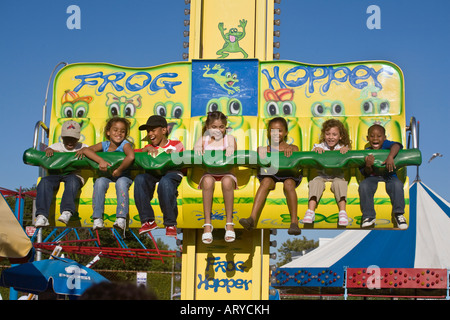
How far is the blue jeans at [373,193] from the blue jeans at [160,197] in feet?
6.08

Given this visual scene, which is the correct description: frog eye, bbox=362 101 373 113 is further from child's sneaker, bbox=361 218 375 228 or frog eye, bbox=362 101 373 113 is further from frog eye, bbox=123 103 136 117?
frog eye, bbox=123 103 136 117

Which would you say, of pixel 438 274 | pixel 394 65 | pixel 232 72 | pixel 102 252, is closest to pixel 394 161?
pixel 394 65

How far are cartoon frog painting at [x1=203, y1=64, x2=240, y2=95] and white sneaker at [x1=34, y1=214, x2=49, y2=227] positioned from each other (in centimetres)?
233

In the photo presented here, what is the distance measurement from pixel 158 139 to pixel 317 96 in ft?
5.95

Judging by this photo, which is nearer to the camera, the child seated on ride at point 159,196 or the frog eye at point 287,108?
the child seated on ride at point 159,196

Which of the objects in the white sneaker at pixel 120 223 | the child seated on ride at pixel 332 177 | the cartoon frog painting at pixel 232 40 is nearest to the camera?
the child seated on ride at pixel 332 177

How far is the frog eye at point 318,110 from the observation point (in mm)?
6652

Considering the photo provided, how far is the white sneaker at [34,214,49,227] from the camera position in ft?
19.7

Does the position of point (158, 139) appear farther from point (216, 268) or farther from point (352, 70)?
point (352, 70)

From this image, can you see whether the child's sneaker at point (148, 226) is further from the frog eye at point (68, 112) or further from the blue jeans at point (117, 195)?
the frog eye at point (68, 112)

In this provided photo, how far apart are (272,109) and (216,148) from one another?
92cm

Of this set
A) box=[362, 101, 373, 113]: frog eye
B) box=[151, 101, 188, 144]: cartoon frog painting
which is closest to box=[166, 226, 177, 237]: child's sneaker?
box=[151, 101, 188, 144]: cartoon frog painting

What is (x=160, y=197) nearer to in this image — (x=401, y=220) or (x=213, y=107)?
(x=213, y=107)

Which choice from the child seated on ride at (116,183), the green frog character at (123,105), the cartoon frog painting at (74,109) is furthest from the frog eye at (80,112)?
the child seated on ride at (116,183)
